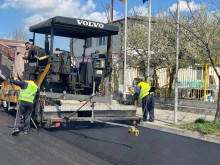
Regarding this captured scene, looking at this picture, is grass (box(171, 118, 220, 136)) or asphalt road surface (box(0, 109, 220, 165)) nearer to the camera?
asphalt road surface (box(0, 109, 220, 165))

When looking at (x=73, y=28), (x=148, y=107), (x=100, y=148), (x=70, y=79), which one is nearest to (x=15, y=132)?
(x=70, y=79)

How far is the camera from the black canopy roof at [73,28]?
887 centimetres

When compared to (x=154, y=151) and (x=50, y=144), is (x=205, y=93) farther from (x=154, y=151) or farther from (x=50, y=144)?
(x=50, y=144)

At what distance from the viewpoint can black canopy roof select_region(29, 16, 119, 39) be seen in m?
8.87

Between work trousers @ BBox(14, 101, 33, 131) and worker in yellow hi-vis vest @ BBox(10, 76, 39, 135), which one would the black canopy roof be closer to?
worker in yellow hi-vis vest @ BBox(10, 76, 39, 135)

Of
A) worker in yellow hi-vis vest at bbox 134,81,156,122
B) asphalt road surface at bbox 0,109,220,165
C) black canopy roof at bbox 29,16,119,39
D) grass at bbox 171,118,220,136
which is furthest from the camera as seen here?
worker in yellow hi-vis vest at bbox 134,81,156,122

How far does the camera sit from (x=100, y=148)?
7266 mm

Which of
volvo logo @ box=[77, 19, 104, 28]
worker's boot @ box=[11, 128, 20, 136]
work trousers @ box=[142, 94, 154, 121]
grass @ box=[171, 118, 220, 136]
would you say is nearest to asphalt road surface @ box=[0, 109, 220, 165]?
worker's boot @ box=[11, 128, 20, 136]

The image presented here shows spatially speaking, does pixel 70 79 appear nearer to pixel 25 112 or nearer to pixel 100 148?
pixel 25 112

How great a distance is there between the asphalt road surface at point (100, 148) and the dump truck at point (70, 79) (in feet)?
1.57

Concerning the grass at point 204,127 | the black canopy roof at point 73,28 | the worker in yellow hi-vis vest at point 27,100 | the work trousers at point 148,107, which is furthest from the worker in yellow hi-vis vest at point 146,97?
the worker in yellow hi-vis vest at point 27,100

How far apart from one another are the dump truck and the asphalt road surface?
477 mm

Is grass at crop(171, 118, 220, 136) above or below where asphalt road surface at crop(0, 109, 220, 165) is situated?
above

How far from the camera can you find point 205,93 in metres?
14.6
